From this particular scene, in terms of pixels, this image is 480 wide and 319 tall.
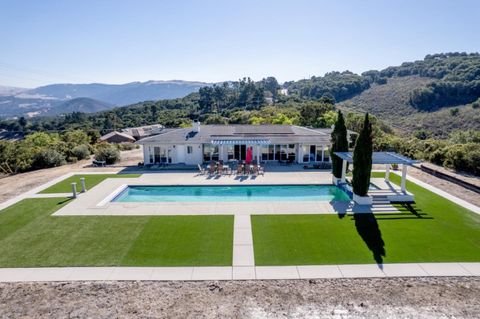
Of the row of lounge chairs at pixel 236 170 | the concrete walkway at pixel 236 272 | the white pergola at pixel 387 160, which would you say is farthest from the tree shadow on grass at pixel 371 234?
the row of lounge chairs at pixel 236 170

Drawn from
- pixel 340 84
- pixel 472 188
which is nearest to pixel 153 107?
pixel 340 84

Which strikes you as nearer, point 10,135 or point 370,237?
point 370,237

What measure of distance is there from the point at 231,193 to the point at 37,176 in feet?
54.1

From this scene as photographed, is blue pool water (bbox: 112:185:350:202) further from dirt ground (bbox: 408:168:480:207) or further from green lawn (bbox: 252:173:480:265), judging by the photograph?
dirt ground (bbox: 408:168:480:207)

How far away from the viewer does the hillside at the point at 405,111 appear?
56.2 meters

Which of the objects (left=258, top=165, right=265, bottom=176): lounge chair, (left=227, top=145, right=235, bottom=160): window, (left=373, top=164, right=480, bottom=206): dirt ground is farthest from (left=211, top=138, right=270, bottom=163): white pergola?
(left=373, top=164, right=480, bottom=206): dirt ground

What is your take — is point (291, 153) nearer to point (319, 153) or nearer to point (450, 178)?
point (319, 153)

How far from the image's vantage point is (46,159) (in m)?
28.2

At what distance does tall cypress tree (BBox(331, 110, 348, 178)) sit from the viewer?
66.3 ft

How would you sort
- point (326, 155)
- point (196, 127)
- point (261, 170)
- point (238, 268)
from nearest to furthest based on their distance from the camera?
point (238, 268), point (261, 170), point (326, 155), point (196, 127)

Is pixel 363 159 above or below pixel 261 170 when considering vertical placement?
above

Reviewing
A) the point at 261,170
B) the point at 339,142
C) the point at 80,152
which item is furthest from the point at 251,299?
the point at 80,152

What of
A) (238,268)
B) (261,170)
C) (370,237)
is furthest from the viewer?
(261,170)

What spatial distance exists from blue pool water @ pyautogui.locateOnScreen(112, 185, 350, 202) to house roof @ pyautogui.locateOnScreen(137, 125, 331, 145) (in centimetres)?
715
